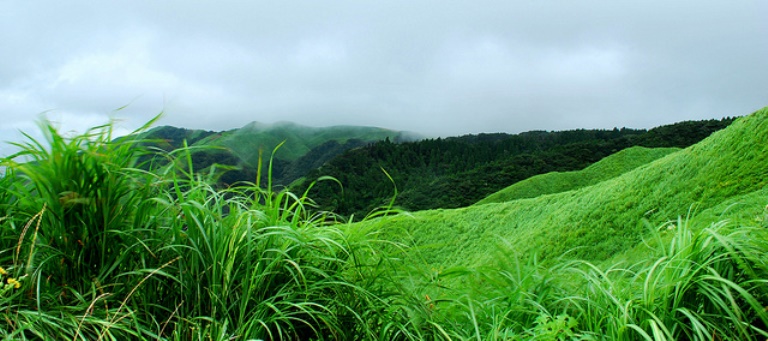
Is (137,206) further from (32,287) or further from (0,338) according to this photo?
(0,338)

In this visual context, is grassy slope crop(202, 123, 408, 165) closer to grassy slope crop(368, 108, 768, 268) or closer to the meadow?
grassy slope crop(368, 108, 768, 268)

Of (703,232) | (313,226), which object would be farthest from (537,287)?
(313,226)

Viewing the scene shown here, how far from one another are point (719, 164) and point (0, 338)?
26.3 ft

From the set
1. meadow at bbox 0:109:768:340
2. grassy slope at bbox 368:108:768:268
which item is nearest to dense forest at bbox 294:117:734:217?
grassy slope at bbox 368:108:768:268

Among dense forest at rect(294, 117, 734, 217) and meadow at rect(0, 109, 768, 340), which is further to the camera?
dense forest at rect(294, 117, 734, 217)

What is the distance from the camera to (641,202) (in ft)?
24.1

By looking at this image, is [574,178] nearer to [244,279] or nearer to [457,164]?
[457,164]

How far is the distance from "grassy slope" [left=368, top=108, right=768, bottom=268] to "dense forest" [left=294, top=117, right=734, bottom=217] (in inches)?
347

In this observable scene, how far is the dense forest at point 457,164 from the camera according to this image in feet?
69.2

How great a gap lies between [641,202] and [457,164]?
22019mm

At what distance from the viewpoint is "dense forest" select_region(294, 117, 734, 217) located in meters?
21.1

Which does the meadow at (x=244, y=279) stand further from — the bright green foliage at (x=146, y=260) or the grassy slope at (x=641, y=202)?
the grassy slope at (x=641, y=202)

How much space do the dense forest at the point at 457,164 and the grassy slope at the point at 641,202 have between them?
8.82 meters

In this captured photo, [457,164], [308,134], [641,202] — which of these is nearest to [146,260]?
[641,202]
